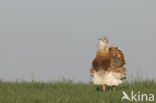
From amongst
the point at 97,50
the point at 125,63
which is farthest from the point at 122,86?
the point at 97,50

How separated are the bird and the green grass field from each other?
326mm

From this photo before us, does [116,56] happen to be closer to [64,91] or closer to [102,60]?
[102,60]

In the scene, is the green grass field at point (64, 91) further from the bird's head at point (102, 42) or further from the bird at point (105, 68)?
the bird's head at point (102, 42)

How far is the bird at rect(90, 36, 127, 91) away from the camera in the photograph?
8695mm

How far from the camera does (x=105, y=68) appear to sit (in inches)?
346

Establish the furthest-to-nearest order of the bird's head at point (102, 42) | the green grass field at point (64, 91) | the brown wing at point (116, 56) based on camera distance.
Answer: the brown wing at point (116, 56) < the bird's head at point (102, 42) < the green grass field at point (64, 91)

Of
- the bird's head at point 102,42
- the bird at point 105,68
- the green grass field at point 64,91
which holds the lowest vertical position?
the green grass field at point 64,91

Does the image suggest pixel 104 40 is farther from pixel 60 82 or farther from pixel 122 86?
pixel 60 82

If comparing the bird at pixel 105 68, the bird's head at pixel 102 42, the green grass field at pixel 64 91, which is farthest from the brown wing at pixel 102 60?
the green grass field at pixel 64 91

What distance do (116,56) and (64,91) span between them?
1791mm

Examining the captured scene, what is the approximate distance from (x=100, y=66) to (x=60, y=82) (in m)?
2.74

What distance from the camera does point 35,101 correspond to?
8.09 meters

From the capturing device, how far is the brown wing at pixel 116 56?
29.6 ft

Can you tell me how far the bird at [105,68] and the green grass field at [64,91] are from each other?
1.07 feet
